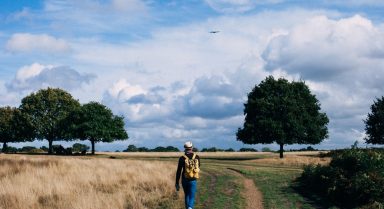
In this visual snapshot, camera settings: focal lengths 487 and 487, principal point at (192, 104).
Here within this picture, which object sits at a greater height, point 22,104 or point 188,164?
point 22,104

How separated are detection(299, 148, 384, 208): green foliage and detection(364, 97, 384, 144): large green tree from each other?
48.0 meters

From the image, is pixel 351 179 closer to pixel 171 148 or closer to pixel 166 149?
Answer: pixel 166 149

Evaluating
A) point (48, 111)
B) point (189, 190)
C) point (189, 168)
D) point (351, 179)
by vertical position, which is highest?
point (48, 111)

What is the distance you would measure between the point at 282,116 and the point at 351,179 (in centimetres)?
4103

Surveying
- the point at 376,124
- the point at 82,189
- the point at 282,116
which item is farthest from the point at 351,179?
the point at 376,124

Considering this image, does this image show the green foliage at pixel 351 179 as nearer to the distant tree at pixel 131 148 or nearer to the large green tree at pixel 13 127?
the large green tree at pixel 13 127

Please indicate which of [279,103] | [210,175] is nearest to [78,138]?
[279,103]

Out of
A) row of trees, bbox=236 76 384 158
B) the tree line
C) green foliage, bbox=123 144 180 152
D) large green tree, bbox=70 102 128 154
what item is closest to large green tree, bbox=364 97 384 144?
the tree line

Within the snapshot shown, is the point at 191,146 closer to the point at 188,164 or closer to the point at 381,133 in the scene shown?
the point at 188,164

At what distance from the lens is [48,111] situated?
298 ft

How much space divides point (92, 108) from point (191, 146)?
70.3 metres

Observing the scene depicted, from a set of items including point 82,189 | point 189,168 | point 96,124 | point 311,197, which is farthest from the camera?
point 96,124

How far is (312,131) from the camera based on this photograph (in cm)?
6500

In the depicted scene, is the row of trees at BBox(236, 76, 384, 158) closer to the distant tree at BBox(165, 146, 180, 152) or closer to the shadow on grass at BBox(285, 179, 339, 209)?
the shadow on grass at BBox(285, 179, 339, 209)
